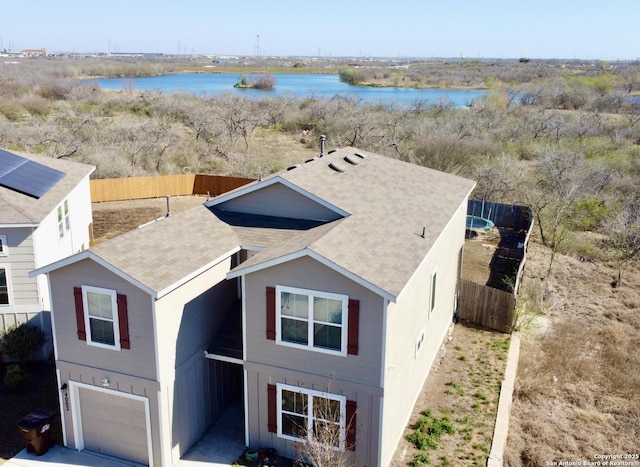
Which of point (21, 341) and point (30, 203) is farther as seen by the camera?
point (30, 203)

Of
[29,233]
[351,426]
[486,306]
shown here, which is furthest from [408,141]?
[351,426]

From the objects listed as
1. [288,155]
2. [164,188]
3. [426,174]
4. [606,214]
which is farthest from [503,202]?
[164,188]

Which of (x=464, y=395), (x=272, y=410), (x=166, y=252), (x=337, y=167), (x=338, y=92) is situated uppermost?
(x=337, y=167)

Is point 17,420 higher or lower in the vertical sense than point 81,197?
lower

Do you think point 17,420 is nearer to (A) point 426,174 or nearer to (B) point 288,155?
(A) point 426,174

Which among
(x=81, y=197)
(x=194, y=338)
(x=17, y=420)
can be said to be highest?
(x=81, y=197)

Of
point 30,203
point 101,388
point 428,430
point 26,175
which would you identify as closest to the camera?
point 101,388

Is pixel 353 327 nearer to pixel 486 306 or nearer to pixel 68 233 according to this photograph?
pixel 486 306
